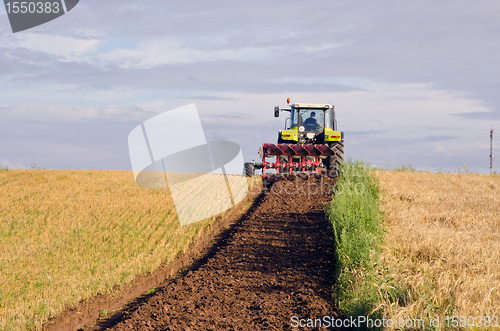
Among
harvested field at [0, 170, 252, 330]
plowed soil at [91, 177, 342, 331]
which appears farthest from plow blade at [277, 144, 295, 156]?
plowed soil at [91, 177, 342, 331]

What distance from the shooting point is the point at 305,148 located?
14812 millimetres

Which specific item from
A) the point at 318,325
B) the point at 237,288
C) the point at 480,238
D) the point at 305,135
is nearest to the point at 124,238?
the point at 237,288

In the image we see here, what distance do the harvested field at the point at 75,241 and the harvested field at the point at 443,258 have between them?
4260 millimetres

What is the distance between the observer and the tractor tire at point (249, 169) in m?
17.2

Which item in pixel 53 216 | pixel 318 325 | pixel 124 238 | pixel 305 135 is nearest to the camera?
pixel 318 325

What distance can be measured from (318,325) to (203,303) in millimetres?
1600

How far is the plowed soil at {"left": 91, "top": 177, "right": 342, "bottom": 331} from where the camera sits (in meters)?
4.85

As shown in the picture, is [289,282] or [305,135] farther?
[305,135]

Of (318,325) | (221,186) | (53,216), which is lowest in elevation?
(221,186)

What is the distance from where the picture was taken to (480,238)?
7586mm

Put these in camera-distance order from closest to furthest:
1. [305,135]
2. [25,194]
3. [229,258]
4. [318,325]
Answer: [318,325] → [229,258] → [25,194] → [305,135]

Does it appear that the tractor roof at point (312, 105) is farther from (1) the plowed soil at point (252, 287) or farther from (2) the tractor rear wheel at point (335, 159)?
(1) the plowed soil at point (252, 287)

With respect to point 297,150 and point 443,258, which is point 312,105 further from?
point 443,258

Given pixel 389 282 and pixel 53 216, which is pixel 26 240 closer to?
pixel 53 216
